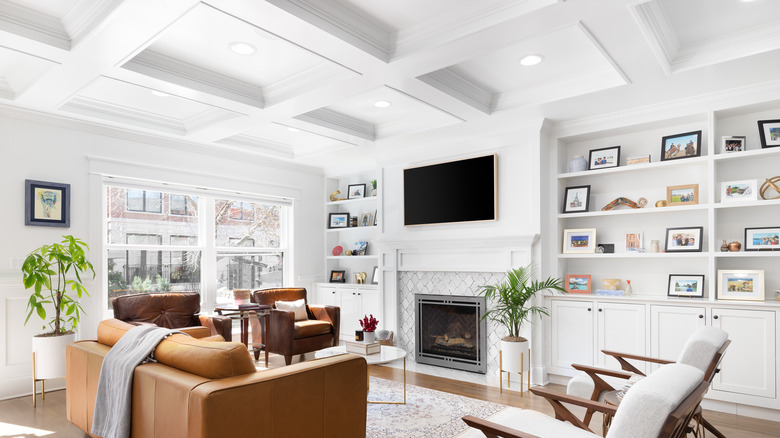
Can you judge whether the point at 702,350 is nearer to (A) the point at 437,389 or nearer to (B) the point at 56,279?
(A) the point at 437,389

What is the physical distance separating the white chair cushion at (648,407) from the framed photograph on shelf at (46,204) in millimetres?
4767

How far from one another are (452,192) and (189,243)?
313cm

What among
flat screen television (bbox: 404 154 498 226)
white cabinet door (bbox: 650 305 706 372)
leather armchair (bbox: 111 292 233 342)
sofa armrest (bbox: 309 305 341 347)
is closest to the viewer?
white cabinet door (bbox: 650 305 706 372)

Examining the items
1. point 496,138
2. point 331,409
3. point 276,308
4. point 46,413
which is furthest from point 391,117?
point 46,413

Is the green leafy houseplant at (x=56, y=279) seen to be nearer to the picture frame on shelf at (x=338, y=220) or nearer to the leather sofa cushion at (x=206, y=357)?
the leather sofa cushion at (x=206, y=357)

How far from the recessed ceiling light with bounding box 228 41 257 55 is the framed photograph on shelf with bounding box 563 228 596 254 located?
3.29 m

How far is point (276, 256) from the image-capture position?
664 cm

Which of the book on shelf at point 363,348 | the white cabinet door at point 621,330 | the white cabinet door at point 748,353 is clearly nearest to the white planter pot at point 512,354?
the white cabinet door at point 621,330

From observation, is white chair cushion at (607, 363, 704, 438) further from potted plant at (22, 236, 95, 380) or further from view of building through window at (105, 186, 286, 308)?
view of building through window at (105, 186, 286, 308)

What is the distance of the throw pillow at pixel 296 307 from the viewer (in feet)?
17.8

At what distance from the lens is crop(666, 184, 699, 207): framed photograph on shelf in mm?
4145

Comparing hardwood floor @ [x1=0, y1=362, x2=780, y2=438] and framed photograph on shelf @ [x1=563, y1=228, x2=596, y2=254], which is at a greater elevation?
framed photograph on shelf @ [x1=563, y1=228, x2=596, y2=254]

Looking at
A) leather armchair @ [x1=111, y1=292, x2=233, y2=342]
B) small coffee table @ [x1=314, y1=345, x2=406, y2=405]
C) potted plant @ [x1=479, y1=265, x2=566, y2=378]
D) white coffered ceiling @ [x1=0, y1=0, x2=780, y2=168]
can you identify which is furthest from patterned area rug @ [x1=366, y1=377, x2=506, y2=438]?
white coffered ceiling @ [x1=0, y1=0, x2=780, y2=168]

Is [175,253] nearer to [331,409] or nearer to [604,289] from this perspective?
[331,409]
